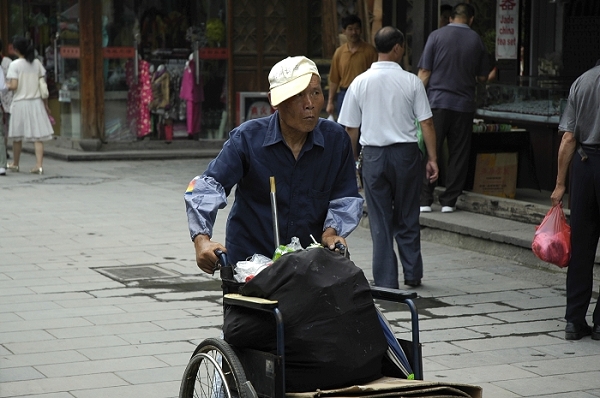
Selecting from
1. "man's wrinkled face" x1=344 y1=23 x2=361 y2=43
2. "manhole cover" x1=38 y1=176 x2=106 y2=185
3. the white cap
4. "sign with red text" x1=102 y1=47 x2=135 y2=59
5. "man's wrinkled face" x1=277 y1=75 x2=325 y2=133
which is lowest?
"manhole cover" x1=38 y1=176 x2=106 y2=185

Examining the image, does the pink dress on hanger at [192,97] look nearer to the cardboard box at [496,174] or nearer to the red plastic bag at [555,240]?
the cardboard box at [496,174]

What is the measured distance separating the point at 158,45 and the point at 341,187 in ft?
46.3

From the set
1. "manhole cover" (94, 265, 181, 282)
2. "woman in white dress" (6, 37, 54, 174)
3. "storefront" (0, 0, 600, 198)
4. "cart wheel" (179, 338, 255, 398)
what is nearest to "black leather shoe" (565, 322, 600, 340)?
"cart wheel" (179, 338, 255, 398)

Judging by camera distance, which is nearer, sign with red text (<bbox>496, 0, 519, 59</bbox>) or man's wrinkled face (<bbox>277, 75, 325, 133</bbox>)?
man's wrinkled face (<bbox>277, 75, 325, 133</bbox>)

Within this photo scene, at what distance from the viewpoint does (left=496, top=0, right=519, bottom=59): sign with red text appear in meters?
12.7

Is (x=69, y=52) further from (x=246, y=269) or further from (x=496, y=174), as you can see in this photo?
(x=246, y=269)

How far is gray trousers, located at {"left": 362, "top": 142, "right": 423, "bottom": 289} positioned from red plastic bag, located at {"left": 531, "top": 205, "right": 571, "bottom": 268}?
1446 millimetres

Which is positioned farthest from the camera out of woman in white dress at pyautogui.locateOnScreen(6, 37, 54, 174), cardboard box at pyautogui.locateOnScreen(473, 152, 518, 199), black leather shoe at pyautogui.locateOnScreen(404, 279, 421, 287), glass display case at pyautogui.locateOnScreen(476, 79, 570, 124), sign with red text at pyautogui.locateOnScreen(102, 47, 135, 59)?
sign with red text at pyautogui.locateOnScreen(102, 47, 135, 59)

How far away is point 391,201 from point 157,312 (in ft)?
6.68

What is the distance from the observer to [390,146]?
8133mm

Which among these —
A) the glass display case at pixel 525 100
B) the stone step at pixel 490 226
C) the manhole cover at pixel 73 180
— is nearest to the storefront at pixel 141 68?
the manhole cover at pixel 73 180

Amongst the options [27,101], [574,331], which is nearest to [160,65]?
[27,101]

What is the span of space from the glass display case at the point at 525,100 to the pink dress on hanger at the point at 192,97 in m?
7.61

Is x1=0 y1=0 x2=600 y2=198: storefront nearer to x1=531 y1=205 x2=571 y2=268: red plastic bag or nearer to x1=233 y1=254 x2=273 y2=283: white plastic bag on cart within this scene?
x1=531 y1=205 x2=571 y2=268: red plastic bag
